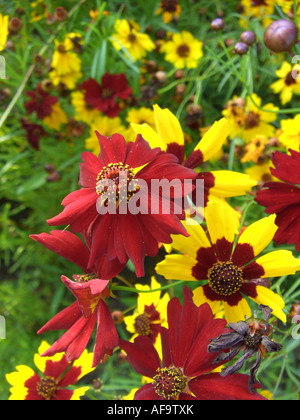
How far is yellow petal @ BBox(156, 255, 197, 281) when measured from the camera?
548mm

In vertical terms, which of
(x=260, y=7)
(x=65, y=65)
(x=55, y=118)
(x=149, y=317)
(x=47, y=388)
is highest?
(x=260, y=7)

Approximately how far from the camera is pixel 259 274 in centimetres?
55

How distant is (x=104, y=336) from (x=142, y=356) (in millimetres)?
97

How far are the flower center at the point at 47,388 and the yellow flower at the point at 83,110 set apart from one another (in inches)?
27.4

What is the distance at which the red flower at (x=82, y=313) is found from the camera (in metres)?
0.48

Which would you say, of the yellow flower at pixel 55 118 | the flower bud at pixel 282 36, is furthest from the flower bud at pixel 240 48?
the yellow flower at pixel 55 118

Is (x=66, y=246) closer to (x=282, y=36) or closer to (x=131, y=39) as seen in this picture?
(x=282, y=36)

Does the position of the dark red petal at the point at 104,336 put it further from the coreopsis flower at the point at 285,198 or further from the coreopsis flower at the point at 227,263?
the coreopsis flower at the point at 285,198

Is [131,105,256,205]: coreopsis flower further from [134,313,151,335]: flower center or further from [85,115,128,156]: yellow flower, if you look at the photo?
[85,115,128,156]: yellow flower

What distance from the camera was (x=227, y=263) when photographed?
58cm

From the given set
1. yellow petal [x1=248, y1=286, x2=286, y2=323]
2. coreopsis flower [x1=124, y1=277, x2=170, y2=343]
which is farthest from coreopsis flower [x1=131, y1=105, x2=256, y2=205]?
coreopsis flower [x1=124, y1=277, x2=170, y2=343]

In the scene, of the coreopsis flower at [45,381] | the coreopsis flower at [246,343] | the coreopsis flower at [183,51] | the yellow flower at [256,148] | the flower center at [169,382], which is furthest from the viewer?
the coreopsis flower at [183,51]

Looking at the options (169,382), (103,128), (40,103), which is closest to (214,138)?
(169,382)
